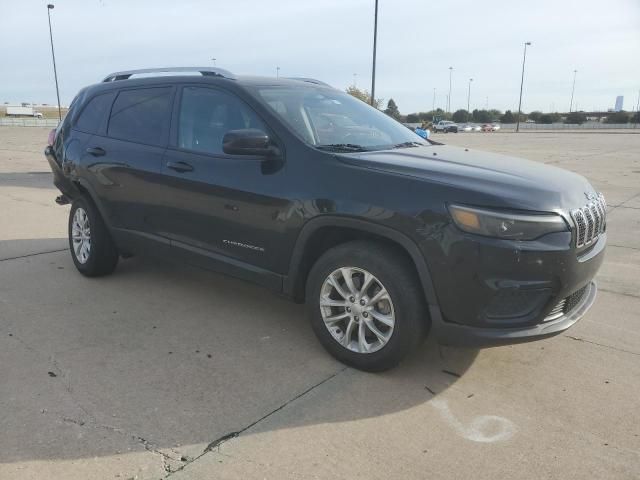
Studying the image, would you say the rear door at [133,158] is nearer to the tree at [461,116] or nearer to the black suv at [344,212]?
the black suv at [344,212]

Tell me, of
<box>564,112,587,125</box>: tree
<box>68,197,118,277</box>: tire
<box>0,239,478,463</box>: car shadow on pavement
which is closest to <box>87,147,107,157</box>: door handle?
<box>68,197,118,277</box>: tire

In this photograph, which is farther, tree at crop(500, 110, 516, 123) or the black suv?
tree at crop(500, 110, 516, 123)

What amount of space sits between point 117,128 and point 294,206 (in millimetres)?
2231

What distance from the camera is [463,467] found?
8.18 feet

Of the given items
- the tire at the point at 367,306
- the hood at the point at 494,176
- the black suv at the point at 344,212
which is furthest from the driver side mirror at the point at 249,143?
the tire at the point at 367,306

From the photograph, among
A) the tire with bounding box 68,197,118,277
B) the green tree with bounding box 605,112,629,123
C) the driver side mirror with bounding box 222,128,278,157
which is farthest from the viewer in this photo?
the green tree with bounding box 605,112,629,123

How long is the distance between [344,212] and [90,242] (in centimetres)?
287

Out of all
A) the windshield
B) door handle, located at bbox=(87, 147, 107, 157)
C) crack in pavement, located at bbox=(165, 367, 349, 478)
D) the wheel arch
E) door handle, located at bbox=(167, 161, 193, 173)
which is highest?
the windshield

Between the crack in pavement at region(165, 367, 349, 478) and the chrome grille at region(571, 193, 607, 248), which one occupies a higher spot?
the chrome grille at region(571, 193, 607, 248)

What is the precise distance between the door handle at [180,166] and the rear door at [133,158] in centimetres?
13

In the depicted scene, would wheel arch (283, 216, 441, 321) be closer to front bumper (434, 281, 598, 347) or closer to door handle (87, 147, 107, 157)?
front bumper (434, 281, 598, 347)

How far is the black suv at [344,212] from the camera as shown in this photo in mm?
2850

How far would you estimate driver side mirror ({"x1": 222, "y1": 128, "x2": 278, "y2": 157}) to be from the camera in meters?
3.43

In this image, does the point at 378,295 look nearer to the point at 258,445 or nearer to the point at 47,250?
the point at 258,445
